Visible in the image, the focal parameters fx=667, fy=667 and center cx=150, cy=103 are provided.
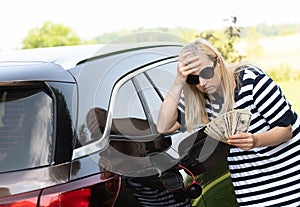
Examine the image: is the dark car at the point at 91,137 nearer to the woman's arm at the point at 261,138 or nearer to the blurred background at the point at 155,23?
the woman's arm at the point at 261,138

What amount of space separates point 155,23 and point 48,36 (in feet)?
10.1

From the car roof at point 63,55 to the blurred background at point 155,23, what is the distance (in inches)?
440

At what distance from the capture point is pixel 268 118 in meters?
3.22

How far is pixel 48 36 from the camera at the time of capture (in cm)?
1797

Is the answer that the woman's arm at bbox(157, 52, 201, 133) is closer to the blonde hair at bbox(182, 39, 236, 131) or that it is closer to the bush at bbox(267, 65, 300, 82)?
the blonde hair at bbox(182, 39, 236, 131)

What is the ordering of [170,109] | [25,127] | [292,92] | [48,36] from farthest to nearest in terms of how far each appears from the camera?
[48,36] → [292,92] → [170,109] → [25,127]

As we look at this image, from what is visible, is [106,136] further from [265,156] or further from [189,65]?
[265,156]

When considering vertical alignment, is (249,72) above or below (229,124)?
above

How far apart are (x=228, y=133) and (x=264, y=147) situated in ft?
0.73

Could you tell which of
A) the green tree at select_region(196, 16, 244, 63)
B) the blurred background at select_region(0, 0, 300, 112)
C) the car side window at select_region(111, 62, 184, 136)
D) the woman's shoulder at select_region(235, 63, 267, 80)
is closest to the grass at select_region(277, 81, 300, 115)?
the blurred background at select_region(0, 0, 300, 112)

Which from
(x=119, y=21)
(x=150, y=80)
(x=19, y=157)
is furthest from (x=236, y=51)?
(x=19, y=157)

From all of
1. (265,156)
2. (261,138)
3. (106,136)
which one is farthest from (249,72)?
(106,136)

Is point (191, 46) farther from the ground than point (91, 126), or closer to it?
farther from the ground

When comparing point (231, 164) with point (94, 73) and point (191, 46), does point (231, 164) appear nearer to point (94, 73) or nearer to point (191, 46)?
point (191, 46)
